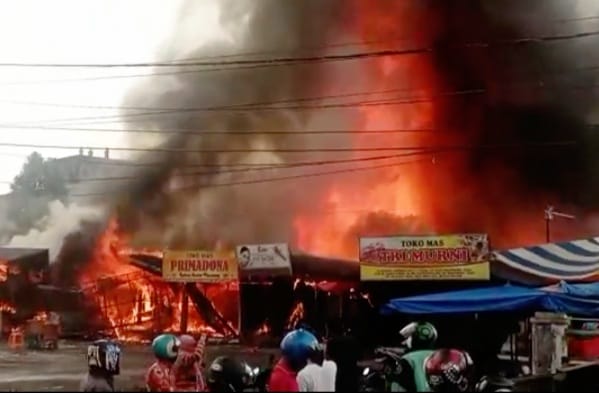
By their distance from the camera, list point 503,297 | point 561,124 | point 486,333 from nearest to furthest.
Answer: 1. point 503,297
2. point 486,333
3. point 561,124

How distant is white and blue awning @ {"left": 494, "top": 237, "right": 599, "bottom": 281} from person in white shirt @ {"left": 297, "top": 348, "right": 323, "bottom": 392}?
9523 millimetres

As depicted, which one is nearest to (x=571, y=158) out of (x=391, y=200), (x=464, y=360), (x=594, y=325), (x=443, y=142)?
(x=443, y=142)

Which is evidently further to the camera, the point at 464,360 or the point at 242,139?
the point at 242,139

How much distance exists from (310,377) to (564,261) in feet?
34.3

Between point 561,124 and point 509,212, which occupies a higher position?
point 561,124

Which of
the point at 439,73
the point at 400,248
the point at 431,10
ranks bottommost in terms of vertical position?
the point at 400,248

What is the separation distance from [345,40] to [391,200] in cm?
562

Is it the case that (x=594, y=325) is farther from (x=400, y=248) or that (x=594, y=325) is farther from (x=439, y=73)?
(x=439, y=73)

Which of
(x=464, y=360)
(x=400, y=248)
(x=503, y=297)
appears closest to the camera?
(x=464, y=360)

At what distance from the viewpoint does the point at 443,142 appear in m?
29.3

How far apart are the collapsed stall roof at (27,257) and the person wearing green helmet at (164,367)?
88.5ft

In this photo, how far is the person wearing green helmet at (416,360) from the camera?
757 cm

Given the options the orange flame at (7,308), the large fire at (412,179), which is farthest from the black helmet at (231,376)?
the orange flame at (7,308)

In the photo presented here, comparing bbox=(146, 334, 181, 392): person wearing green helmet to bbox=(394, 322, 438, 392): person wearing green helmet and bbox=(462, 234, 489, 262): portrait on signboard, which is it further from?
bbox=(462, 234, 489, 262): portrait on signboard
